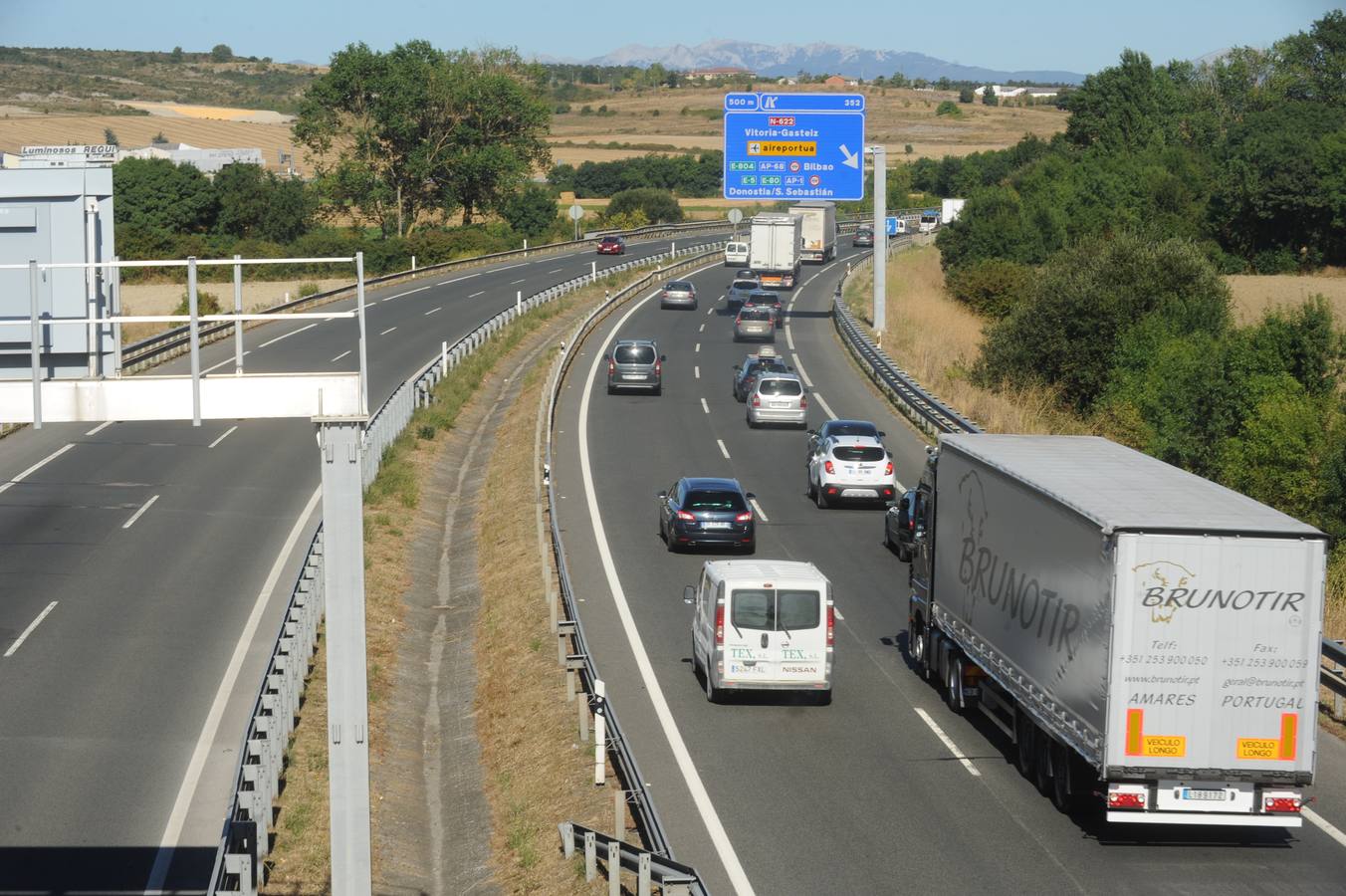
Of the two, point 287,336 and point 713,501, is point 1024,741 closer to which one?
point 713,501

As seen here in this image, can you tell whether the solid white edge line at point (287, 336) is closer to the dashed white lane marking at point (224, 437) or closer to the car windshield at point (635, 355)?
the dashed white lane marking at point (224, 437)

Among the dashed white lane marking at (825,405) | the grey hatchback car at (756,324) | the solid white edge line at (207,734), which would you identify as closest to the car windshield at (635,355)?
the dashed white lane marking at (825,405)

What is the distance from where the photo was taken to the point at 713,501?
28312 millimetres

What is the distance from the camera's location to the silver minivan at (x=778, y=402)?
42312 millimetres

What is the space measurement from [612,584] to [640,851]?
13.4 m

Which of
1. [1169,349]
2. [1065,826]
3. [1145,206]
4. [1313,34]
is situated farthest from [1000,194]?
Answer: [1065,826]

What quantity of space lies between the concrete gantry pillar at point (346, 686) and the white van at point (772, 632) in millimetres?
8332

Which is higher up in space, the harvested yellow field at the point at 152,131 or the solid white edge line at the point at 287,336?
the harvested yellow field at the point at 152,131

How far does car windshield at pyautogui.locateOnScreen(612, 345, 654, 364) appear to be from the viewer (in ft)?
156

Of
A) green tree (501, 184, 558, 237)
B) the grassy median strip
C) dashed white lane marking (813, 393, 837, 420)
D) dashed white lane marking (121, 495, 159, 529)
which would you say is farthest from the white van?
green tree (501, 184, 558, 237)

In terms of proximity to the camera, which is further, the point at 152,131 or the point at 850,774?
the point at 152,131

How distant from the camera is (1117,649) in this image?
1420 cm

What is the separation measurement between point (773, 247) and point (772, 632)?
199 ft

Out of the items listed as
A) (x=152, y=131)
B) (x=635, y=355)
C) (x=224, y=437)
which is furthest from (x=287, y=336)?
(x=152, y=131)
